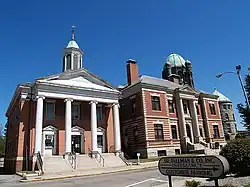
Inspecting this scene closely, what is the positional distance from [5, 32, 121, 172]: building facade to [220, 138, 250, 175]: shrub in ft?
55.7

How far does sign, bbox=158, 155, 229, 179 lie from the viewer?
765cm

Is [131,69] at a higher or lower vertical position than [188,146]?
higher

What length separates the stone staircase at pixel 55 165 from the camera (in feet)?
73.7

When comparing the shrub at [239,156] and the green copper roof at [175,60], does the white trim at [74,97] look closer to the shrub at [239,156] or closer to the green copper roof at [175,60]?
the shrub at [239,156]

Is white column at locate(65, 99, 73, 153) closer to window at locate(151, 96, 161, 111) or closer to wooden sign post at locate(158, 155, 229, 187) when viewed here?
window at locate(151, 96, 161, 111)

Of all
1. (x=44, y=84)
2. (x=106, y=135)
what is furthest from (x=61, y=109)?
(x=106, y=135)

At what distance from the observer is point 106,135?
32594 millimetres

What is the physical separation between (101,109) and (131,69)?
902 centimetres

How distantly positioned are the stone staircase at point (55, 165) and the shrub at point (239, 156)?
16.0m

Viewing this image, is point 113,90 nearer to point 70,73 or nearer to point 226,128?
point 70,73

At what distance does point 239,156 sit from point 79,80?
23248 mm

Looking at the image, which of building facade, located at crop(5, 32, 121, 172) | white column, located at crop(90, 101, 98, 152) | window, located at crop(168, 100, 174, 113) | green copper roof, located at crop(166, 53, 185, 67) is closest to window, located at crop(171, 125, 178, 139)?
window, located at crop(168, 100, 174, 113)

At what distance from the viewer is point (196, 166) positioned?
27.0ft

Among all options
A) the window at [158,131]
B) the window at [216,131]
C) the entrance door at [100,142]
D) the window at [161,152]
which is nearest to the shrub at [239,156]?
the window at [161,152]
